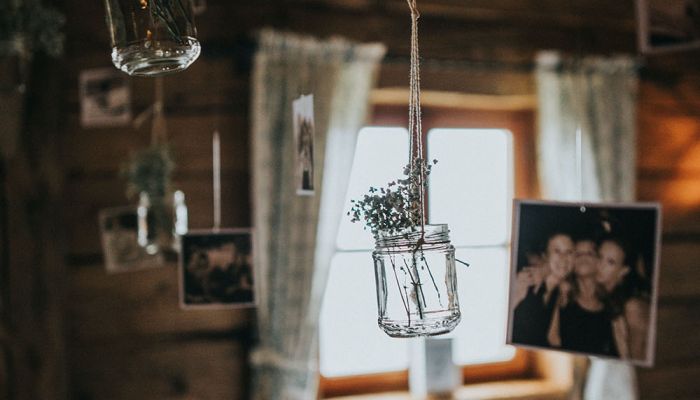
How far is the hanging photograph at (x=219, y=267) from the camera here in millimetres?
2125

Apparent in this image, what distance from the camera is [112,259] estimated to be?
9.12 ft

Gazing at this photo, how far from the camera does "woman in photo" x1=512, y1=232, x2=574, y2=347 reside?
64.2 inches

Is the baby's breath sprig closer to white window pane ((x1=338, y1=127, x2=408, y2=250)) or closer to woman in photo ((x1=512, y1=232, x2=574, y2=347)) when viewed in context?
woman in photo ((x1=512, y1=232, x2=574, y2=347))

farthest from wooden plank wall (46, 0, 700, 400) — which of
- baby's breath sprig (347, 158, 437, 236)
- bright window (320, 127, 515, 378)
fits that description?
baby's breath sprig (347, 158, 437, 236)

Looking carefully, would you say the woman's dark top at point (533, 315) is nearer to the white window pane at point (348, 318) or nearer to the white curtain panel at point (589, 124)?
the white window pane at point (348, 318)

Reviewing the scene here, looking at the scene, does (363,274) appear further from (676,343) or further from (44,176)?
(676,343)

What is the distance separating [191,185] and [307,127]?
151cm

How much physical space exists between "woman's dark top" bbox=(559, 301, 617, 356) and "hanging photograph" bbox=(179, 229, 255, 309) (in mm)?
883

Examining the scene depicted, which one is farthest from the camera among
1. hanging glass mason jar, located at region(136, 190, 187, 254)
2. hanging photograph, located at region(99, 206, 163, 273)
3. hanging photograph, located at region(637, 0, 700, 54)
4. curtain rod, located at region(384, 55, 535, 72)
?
curtain rod, located at region(384, 55, 535, 72)

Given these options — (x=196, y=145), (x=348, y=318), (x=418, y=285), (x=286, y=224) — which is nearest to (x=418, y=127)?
(x=418, y=285)

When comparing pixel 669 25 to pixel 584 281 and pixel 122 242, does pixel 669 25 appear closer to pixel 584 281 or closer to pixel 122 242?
pixel 584 281

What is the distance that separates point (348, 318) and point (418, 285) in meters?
2.02

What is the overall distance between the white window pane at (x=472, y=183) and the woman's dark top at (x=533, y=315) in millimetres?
1518

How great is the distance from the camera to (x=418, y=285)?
1145 mm
